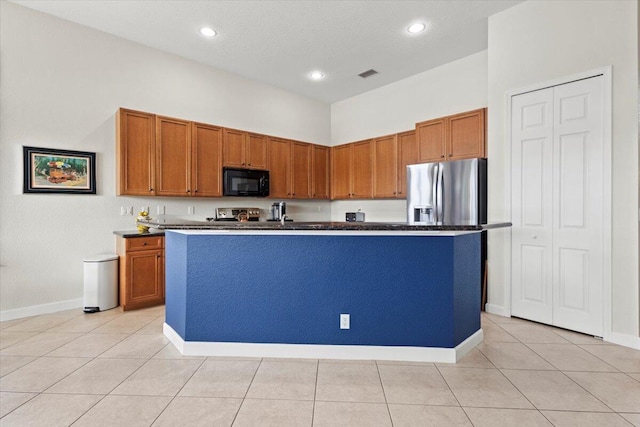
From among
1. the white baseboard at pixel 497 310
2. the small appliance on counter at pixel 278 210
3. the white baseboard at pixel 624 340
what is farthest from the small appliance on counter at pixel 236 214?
the white baseboard at pixel 624 340

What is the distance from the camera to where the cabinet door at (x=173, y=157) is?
163 inches

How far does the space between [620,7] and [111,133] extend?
527 cm

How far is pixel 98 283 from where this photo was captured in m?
3.58

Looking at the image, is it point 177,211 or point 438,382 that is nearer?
point 438,382

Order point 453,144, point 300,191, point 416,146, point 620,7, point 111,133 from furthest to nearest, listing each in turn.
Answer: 1. point 300,191
2. point 416,146
3. point 453,144
4. point 111,133
5. point 620,7

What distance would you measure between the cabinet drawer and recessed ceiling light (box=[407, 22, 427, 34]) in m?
3.82

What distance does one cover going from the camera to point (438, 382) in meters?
2.12

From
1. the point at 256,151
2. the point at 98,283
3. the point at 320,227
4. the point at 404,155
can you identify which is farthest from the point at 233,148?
the point at 320,227

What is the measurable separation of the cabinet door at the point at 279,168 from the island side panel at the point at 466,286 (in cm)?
345

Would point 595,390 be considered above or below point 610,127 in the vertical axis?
below

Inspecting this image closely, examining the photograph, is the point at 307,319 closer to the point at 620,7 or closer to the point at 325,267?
the point at 325,267

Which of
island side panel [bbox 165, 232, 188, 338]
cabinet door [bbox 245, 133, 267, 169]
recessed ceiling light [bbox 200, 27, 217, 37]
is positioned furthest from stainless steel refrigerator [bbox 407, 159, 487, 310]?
recessed ceiling light [bbox 200, 27, 217, 37]

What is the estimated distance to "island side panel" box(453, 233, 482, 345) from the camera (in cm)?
245

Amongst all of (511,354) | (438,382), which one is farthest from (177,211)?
(511,354)
